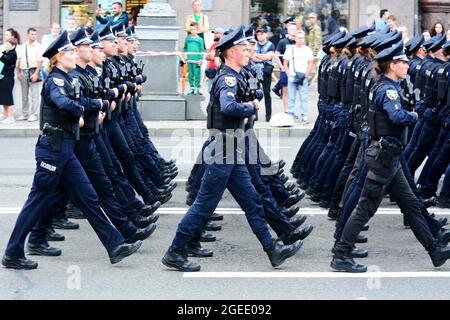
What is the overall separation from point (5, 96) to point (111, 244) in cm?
1122

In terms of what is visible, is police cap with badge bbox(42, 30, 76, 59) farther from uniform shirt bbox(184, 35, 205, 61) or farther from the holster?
uniform shirt bbox(184, 35, 205, 61)

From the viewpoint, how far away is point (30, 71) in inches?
818

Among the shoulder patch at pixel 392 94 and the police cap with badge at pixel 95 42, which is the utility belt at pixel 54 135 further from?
the shoulder patch at pixel 392 94

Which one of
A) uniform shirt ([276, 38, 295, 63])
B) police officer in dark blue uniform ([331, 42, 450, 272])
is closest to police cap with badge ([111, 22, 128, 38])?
police officer in dark blue uniform ([331, 42, 450, 272])

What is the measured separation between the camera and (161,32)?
20.9m

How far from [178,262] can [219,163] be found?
845mm

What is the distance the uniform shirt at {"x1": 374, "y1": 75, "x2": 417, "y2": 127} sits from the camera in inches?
370

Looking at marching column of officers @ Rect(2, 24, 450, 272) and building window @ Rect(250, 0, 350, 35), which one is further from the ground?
building window @ Rect(250, 0, 350, 35)

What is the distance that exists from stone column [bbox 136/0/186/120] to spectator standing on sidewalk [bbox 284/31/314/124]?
1.89 meters

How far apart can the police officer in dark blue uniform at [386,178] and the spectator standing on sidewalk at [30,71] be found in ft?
39.3

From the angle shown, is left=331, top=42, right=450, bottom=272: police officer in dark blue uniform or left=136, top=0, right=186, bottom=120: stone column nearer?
left=331, top=42, right=450, bottom=272: police officer in dark blue uniform

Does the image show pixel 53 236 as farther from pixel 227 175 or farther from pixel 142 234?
pixel 227 175

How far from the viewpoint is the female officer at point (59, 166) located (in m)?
9.41

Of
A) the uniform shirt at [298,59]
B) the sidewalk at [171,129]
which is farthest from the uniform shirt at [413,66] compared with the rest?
the uniform shirt at [298,59]
